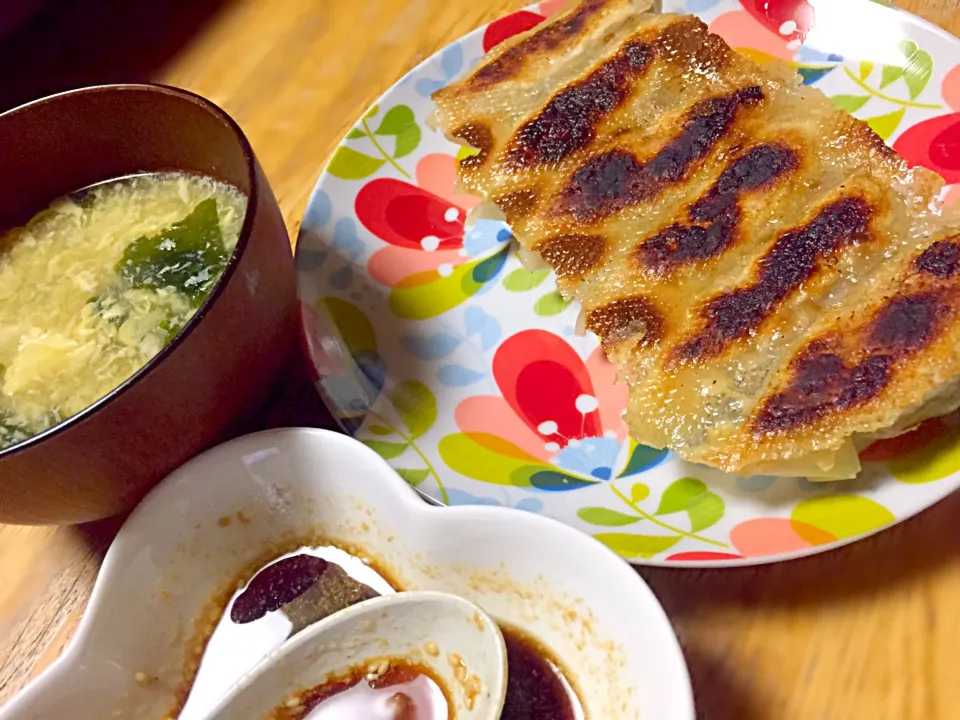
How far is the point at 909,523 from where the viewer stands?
1068 millimetres

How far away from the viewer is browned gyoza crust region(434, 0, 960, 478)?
1.05 meters

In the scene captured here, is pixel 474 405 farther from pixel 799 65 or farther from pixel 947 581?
pixel 799 65

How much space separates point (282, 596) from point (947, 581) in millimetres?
797

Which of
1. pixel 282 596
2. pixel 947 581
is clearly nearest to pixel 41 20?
pixel 282 596

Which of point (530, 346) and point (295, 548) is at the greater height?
point (530, 346)

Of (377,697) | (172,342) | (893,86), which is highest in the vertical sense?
(893,86)

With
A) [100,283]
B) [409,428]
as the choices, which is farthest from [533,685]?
[100,283]

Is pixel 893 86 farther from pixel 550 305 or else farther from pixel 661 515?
pixel 661 515

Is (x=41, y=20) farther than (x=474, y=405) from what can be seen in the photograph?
Yes

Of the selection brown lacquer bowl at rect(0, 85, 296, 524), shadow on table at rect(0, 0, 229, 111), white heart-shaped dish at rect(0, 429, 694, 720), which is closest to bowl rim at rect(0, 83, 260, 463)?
brown lacquer bowl at rect(0, 85, 296, 524)

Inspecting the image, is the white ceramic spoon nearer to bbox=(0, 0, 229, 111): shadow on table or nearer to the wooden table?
the wooden table

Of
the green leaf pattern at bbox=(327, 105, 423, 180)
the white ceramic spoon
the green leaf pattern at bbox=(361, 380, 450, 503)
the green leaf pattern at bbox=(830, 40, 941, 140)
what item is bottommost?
the white ceramic spoon

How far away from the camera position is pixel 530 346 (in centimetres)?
A: 135

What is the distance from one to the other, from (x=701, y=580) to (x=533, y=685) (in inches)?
9.4
